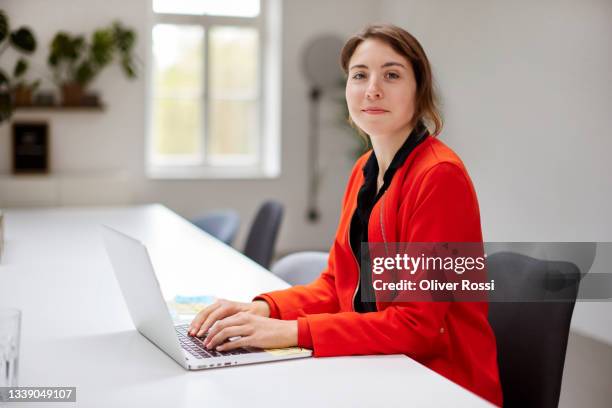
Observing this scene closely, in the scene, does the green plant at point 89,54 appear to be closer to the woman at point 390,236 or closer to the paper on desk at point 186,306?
the paper on desk at point 186,306

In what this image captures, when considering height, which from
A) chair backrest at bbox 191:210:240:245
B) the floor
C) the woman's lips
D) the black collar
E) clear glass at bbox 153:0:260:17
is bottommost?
the floor

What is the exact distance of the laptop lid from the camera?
4.66 feet

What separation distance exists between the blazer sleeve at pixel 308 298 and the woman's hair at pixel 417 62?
29 cm

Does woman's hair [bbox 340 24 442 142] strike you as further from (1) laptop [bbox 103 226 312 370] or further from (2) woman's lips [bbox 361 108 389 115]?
(1) laptop [bbox 103 226 312 370]

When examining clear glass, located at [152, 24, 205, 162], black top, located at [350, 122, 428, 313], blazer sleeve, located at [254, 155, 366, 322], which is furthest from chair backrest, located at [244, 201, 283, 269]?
clear glass, located at [152, 24, 205, 162]

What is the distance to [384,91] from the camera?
177 centimetres

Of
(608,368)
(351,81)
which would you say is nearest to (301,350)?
(351,81)

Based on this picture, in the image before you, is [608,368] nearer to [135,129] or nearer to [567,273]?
[567,273]

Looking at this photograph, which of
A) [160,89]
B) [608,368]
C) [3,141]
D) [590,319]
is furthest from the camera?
[160,89]

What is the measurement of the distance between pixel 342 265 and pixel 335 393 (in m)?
0.62

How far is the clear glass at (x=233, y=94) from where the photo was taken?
22.7ft

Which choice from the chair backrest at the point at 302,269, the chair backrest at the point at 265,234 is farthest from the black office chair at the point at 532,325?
the chair backrest at the point at 265,234

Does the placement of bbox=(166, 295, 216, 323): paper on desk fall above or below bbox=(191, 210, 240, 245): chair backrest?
above

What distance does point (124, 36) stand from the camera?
6.27 meters
